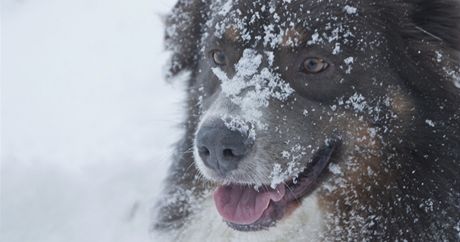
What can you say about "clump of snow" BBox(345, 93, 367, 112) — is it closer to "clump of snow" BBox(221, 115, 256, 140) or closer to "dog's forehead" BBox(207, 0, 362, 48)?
"dog's forehead" BBox(207, 0, 362, 48)

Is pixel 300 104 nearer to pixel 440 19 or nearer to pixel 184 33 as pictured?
pixel 440 19

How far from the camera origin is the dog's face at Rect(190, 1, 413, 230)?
122 inches

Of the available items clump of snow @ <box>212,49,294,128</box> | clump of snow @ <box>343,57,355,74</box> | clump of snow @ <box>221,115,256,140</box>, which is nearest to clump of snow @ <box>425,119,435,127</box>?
clump of snow @ <box>343,57,355,74</box>

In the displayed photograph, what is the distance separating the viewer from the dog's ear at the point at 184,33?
4047 mm

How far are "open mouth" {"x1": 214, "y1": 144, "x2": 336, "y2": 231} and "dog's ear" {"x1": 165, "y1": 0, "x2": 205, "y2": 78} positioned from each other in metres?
1.14

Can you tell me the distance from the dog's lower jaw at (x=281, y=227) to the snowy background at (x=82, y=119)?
79 centimetres

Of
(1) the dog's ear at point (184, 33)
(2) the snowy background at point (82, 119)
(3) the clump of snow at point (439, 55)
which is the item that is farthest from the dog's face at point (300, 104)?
(2) the snowy background at point (82, 119)

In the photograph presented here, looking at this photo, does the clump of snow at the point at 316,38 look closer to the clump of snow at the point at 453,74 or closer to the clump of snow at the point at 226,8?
the clump of snow at the point at 226,8

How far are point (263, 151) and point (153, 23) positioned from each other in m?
5.17

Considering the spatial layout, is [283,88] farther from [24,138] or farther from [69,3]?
[69,3]

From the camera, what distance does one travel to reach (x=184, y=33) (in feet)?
13.5

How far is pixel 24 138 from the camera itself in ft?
19.5

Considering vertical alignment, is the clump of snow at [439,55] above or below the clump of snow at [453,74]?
above

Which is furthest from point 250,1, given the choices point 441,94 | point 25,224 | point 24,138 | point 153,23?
point 153,23
